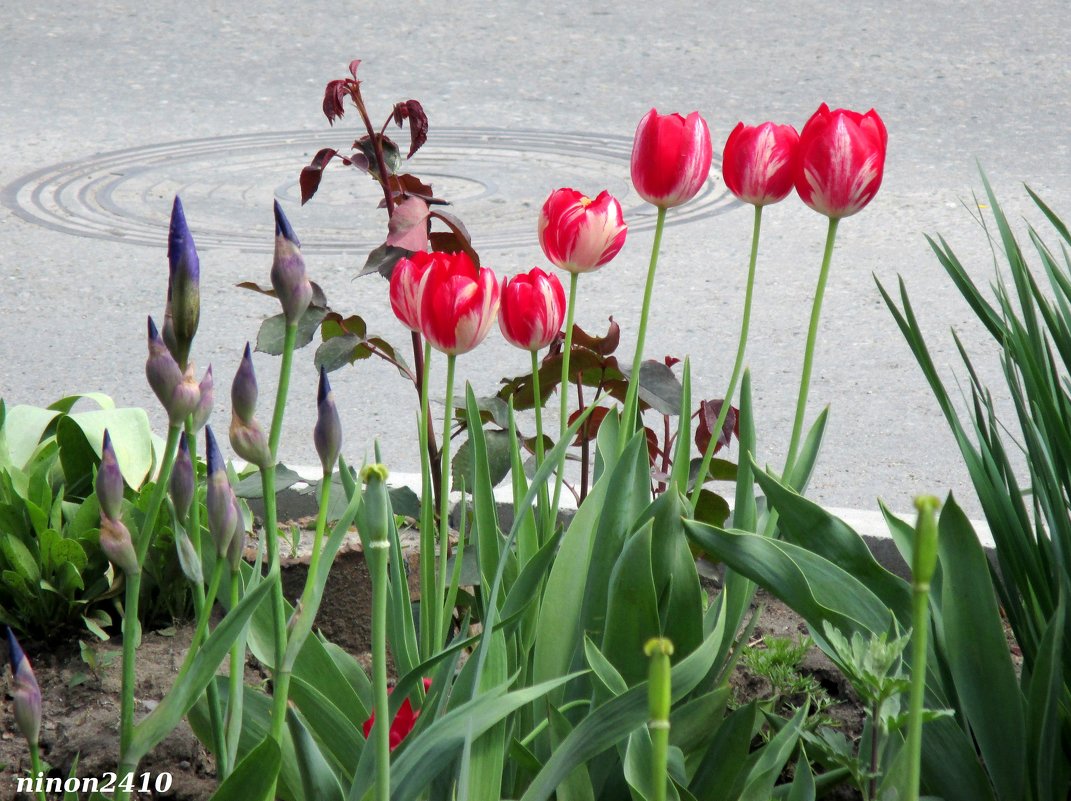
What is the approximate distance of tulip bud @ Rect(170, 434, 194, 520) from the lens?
1.09 m

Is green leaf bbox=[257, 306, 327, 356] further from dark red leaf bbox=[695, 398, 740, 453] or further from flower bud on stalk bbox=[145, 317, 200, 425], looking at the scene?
flower bud on stalk bbox=[145, 317, 200, 425]

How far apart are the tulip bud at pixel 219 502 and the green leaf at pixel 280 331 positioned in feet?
2.77

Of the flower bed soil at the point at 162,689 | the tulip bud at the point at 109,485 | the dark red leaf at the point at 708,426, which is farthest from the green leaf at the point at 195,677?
the dark red leaf at the point at 708,426

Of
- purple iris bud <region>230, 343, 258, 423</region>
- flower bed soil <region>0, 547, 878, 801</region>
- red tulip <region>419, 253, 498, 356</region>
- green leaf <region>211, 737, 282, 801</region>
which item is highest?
red tulip <region>419, 253, 498, 356</region>

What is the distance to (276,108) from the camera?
6.55 m

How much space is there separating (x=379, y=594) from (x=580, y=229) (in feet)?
2.08

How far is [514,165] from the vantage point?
5.81 meters

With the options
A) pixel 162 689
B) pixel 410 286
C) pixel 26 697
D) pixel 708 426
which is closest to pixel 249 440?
pixel 26 697

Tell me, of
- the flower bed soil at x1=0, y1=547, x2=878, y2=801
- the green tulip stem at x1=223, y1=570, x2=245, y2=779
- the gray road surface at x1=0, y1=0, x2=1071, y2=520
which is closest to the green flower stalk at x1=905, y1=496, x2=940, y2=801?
→ the green tulip stem at x1=223, y1=570, x2=245, y2=779

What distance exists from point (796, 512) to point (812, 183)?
0.37m

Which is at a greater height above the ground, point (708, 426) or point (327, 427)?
point (327, 427)

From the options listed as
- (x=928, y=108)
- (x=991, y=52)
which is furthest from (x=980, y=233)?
(x=991, y=52)

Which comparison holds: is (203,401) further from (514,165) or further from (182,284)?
(514,165)

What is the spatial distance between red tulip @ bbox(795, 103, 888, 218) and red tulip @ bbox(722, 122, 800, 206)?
2 centimetres
